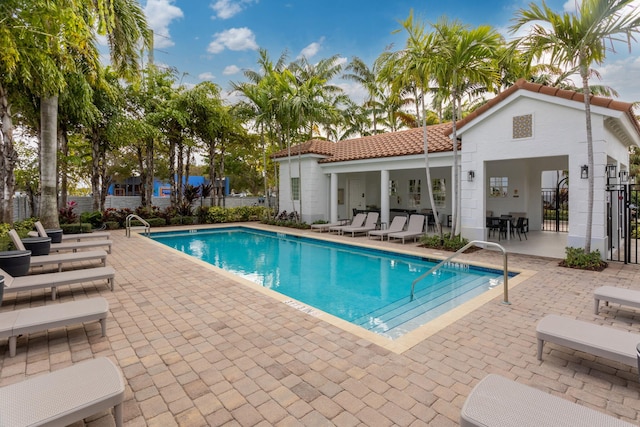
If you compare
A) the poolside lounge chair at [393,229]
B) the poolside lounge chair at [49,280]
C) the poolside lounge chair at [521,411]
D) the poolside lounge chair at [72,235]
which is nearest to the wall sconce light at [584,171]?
the poolside lounge chair at [393,229]

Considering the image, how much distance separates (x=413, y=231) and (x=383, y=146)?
222 inches

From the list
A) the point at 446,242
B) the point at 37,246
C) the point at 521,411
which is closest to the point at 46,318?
the point at 521,411

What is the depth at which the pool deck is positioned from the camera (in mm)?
3154

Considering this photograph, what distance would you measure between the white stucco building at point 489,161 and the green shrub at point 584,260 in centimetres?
72

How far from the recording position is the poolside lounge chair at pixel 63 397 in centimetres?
247

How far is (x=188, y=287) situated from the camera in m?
7.34

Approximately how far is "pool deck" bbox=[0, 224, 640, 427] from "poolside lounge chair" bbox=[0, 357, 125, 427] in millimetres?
427

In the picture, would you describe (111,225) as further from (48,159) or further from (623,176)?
(623,176)

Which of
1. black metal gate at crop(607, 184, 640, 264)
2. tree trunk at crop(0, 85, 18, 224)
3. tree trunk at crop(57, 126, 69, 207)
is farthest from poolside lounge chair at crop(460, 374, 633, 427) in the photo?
tree trunk at crop(57, 126, 69, 207)

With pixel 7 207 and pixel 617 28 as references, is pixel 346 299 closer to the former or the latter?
pixel 617 28

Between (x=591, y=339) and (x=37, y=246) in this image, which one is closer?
(x=591, y=339)

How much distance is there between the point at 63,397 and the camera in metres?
2.68

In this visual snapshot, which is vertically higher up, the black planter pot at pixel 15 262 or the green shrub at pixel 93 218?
the green shrub at pixel 93 218

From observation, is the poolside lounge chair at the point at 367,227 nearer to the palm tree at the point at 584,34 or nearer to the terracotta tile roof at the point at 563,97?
the terracotta tile roof at the point at 563,97
